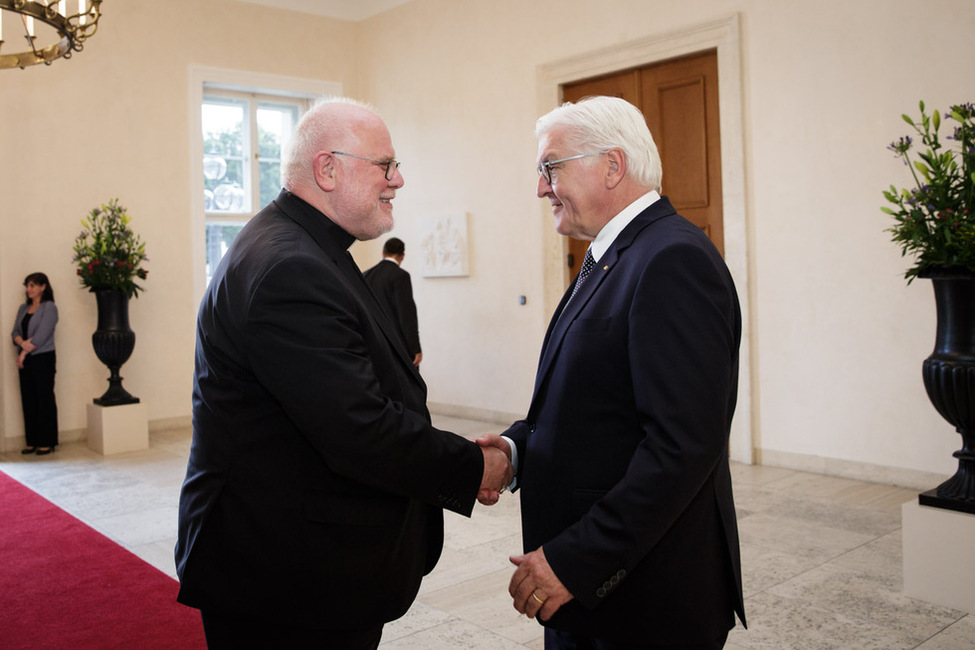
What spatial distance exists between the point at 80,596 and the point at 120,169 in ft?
19.4

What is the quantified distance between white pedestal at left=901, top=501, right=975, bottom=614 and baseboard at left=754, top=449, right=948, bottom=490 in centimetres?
193

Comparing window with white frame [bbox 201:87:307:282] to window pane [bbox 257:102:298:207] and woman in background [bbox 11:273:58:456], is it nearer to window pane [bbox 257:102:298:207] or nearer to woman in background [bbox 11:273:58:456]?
window pane [bbox 257:102:298:207]

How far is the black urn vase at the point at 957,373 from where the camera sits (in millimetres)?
3906

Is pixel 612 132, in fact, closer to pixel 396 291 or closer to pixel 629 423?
pixel 629 423

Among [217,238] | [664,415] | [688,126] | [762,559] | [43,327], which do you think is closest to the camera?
[664,415]

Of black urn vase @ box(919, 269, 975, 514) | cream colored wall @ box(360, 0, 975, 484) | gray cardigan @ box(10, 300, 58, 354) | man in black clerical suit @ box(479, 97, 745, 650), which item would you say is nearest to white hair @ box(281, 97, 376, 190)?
man in black clerical suit @ box(479, 97, 745, 650)

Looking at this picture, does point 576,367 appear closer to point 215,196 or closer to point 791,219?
point 791,219

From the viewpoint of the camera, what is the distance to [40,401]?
26.2 feet

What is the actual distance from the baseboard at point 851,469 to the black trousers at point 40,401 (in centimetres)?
640

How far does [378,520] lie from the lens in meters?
1.90

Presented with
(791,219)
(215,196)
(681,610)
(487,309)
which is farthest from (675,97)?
(681,610)

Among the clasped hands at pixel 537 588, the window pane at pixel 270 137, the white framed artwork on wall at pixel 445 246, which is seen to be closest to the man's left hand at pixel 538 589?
the clasped hands at pixel 537 588

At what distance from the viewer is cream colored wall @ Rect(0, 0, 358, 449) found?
27.2 ft

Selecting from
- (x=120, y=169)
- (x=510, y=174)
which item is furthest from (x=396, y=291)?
(x=120, y=169)
